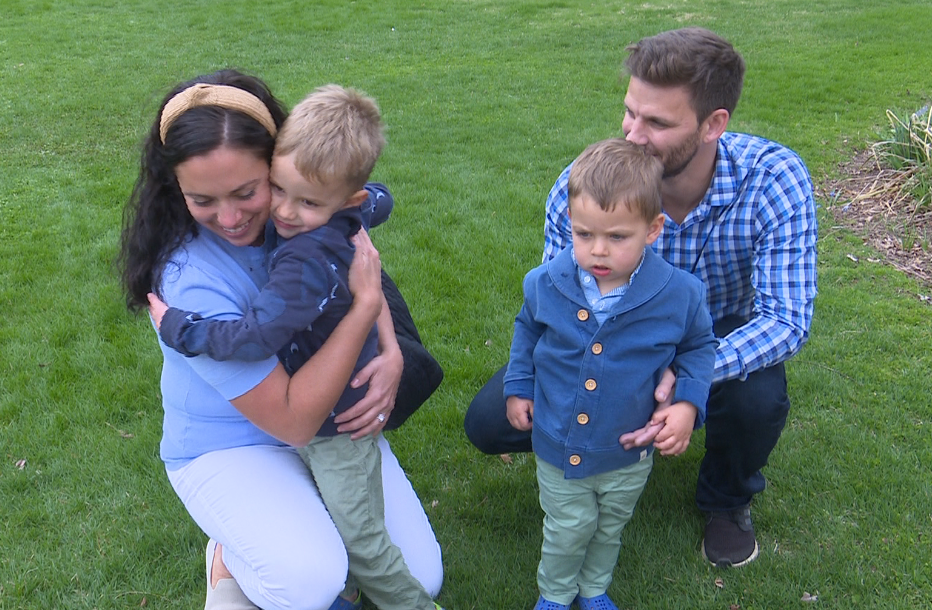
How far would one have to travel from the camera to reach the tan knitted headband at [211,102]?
7.21ft

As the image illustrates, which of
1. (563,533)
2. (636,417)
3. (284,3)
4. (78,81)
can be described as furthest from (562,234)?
(284,3)

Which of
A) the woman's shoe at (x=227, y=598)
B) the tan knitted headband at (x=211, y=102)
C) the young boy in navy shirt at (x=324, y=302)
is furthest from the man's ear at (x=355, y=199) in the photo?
the woman's shoe at (x=227, y=598)

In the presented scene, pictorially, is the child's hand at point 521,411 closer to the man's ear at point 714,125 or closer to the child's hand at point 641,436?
the child's hand at point 641,436

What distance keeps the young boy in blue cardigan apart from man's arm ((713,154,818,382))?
225 millimetres

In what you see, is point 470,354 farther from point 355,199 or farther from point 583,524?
point 355,199

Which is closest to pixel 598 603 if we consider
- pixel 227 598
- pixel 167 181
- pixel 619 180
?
pixel 227 598

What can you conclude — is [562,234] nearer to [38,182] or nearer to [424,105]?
[38,182]

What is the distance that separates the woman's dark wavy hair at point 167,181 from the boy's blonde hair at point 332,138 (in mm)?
114

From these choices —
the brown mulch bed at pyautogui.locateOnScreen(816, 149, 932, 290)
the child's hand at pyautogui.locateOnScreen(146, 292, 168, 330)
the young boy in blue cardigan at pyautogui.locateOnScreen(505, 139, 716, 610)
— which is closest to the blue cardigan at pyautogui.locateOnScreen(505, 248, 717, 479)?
the young boy in blue cardigan at pyautogui.locateOnScreen(505, 139, 716, 610)

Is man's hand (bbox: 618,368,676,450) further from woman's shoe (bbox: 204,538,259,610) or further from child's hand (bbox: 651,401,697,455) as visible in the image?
woman's shoe (bbox: 204,538,259,610)

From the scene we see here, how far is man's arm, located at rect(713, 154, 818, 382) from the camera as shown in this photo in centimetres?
256

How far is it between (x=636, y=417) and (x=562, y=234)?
0.80 meters

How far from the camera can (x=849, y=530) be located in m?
2.96

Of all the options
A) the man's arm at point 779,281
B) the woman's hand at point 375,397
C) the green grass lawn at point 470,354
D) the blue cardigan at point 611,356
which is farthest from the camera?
the green grass lawn at point 470,354
